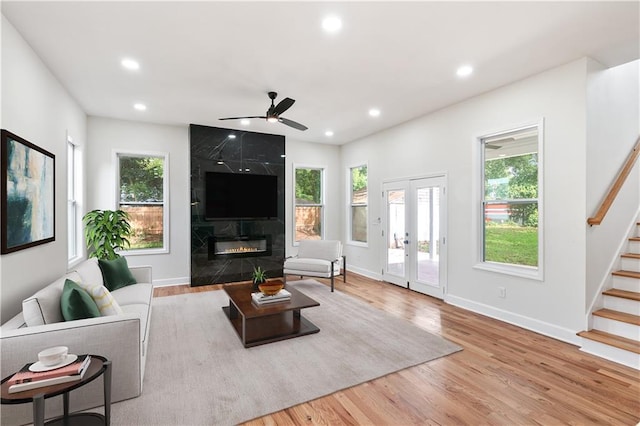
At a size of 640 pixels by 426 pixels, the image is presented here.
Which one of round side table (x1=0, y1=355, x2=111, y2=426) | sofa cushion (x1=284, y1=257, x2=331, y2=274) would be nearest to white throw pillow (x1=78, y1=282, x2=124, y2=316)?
round side table (x1=0, y1=355, x2=111, y2=426)

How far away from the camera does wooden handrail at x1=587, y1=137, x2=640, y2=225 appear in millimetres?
3125

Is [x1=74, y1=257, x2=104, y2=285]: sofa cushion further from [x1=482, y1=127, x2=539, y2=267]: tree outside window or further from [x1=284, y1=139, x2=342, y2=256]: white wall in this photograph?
[x1=482, y1=127, x2=539, y2=267]: tree outside window

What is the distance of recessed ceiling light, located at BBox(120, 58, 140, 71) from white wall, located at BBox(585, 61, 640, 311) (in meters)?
4.83

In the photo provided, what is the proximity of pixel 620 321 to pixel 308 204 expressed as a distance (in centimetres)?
544

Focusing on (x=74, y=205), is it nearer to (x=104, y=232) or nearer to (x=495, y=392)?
(x=104, y=232)

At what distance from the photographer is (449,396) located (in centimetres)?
232

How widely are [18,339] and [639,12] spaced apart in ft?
16.8

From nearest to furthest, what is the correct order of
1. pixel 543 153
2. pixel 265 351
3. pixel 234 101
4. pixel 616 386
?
pixel 616 386
pixel 265 351
pixel 543 153
pixel 234 101

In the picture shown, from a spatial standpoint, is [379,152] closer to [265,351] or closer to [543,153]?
[543,153]

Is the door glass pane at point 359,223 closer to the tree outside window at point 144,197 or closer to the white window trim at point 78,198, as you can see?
the tree outside window at point 144,197

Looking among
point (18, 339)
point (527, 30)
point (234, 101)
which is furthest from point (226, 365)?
point (527, 30)

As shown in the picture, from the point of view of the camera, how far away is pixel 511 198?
12.9 ft

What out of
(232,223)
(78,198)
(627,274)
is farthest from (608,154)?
(78,198)

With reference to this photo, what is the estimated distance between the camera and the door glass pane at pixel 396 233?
5664 mm
